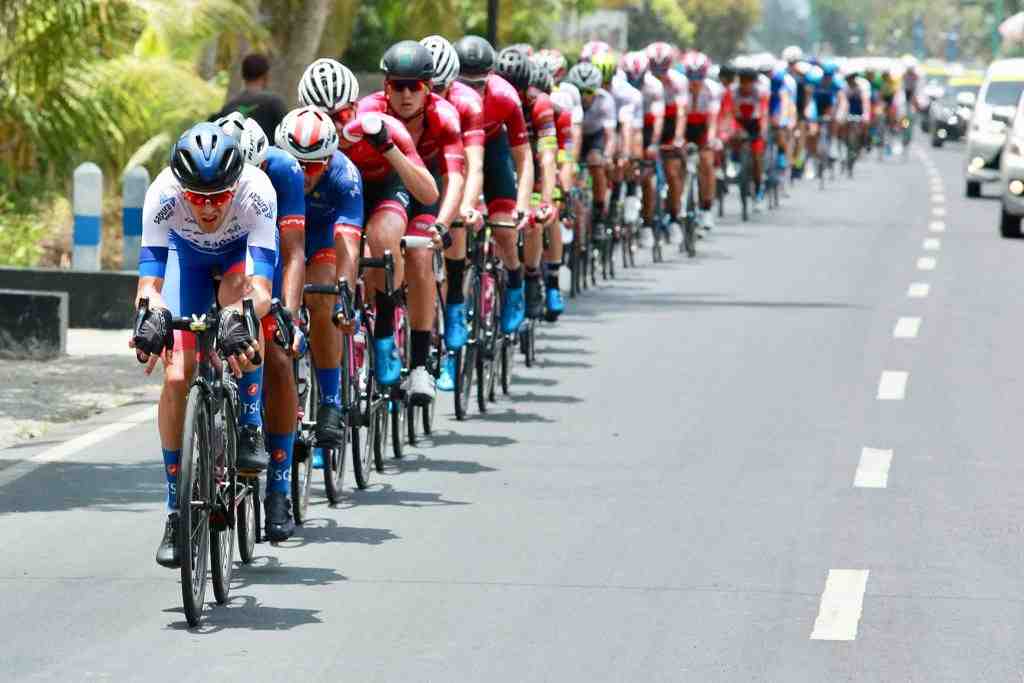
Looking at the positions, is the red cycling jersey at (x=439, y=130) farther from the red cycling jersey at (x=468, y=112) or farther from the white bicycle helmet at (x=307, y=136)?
the white bicycle helmet at (x=307, y=136)

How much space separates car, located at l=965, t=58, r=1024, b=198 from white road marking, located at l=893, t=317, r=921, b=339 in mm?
15338

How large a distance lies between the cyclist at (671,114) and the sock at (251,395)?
616 inches

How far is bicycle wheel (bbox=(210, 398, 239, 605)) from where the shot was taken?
8039 mm

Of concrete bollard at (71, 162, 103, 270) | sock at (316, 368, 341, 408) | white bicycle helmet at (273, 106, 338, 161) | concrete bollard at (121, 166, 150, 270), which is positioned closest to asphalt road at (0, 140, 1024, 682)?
sock at (316, 368, 341, 408)

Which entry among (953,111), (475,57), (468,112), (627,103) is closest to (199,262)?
(468,112)

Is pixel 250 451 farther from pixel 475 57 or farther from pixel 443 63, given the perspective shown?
pixel 475 57

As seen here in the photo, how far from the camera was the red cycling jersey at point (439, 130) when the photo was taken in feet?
38.8

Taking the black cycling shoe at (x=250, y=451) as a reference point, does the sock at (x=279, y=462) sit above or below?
below

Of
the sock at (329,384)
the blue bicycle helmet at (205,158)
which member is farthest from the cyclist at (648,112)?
the blue bicycle helmet at (205,158)

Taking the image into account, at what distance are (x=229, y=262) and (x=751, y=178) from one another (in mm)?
23151

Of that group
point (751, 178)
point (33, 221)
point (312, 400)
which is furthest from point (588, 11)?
point (312, 400)

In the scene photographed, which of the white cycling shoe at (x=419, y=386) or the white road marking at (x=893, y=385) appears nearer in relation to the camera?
the white cycling shoe at (x=419, y=386)

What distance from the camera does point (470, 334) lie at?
1329cm

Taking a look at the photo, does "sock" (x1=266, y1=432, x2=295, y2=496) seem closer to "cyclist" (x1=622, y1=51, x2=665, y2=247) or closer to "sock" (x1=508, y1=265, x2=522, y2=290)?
"sock" (x1=508, y1=265, x2=522, y2=290)
